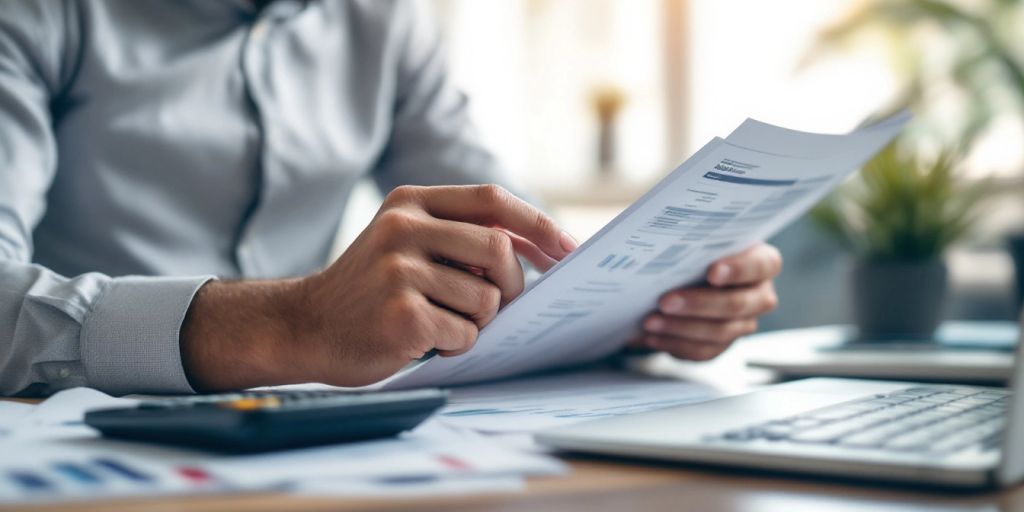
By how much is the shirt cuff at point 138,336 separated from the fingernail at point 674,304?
0.41 meters

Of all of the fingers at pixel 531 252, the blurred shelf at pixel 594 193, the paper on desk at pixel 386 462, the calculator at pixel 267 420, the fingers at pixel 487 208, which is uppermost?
the blurred shelf at pixel 594 193

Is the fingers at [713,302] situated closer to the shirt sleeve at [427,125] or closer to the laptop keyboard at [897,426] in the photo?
the laptop keyboard at [897,426]

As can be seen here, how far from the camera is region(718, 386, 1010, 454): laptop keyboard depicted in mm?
452

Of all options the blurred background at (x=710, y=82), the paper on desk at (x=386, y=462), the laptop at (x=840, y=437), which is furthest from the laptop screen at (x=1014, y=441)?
the blurred background at (x=710, y=82)

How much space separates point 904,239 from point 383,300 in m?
0.95

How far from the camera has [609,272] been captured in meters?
0.70

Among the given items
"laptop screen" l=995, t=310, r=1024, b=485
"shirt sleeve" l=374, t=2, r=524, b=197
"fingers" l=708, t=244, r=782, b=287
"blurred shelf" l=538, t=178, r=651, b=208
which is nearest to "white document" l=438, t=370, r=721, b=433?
"fingers" l=708, t=244, r=782, b=287

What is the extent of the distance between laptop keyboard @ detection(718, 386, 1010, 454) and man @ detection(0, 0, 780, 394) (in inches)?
9.1

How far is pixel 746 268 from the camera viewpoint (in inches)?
37.2

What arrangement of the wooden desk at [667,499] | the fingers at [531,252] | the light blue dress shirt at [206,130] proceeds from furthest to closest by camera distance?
the light blue dress shirt at [206,130] < the fingers at [531,252] < the wooden desk at [667,499]

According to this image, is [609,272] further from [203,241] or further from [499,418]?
[203,241]

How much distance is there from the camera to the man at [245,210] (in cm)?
66

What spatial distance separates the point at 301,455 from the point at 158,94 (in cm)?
79

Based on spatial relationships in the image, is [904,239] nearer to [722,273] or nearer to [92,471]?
[722,273]
